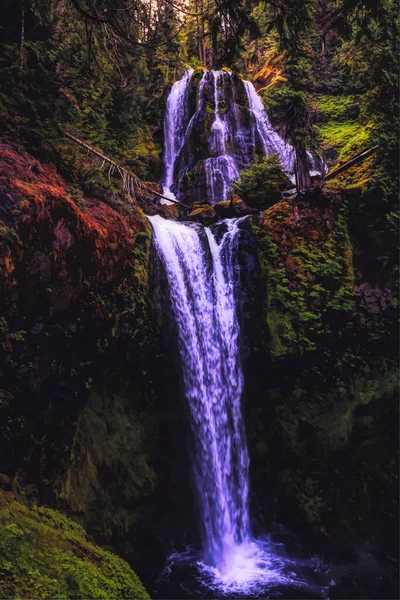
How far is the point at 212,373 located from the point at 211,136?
10.9m

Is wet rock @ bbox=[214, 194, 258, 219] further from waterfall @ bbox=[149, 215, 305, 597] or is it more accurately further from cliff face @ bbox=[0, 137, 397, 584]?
waterfall @ bbox=[149, 215, 305, 597]

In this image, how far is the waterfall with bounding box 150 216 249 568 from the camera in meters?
7.68

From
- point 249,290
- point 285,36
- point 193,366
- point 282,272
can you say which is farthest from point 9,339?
point 282,272

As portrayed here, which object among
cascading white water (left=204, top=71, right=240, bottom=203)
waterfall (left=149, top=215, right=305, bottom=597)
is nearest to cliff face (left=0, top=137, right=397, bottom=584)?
waterfall (left=149, top=215, right=305, bottom=597)

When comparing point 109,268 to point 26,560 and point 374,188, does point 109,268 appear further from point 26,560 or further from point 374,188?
point 374,188

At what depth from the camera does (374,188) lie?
929cm

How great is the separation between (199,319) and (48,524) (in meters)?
4.60

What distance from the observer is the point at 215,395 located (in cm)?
814

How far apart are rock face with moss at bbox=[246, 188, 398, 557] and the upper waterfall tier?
5644mm

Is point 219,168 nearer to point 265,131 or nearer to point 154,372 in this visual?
point 265,131

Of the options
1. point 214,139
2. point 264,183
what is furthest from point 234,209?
point 214,139

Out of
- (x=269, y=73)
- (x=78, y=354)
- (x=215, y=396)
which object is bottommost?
(x=215, y=396)

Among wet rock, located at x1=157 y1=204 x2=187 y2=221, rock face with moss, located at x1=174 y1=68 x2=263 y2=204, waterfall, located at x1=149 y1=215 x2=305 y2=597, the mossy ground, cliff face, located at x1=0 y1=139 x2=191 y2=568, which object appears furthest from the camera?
rock face with moss, located at x1=174 y1=68 x2=263 y2=204

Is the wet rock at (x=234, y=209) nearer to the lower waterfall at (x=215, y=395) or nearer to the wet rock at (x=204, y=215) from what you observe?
the wet rock at (x=204, y=215)
